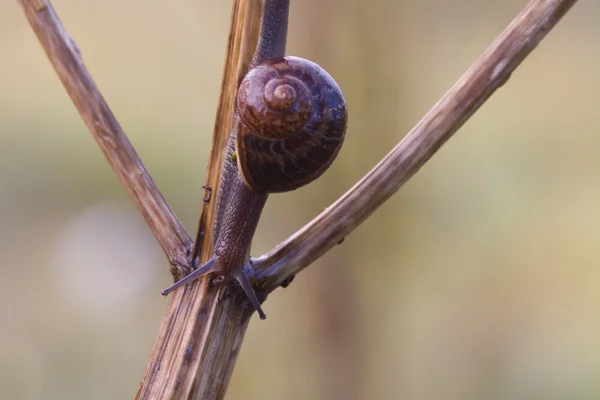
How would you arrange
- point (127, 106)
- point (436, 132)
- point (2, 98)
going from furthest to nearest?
point (127, 106), point (2, 98), point (436, 132)

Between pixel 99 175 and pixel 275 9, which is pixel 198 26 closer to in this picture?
pixel 99 175

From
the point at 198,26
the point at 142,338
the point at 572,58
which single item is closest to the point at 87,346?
the point at 142,338

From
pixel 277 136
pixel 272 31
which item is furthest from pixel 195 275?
pixel 272 31

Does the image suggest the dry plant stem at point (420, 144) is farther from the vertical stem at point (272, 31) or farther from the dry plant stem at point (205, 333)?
the vertical stem at point (272, 31)

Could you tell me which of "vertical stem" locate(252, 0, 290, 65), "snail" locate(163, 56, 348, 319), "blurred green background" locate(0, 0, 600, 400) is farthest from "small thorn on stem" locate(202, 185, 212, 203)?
"blurred green background" locate(0, 0, 600, 400)

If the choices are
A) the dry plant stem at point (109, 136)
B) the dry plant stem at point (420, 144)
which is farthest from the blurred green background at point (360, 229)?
the dry plant stem at point (420, 144)

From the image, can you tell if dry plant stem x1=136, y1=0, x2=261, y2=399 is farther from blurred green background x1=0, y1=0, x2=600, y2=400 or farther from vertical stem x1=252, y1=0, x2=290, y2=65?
blurred green background x1=0, y1=0, x2=600, y2=400
